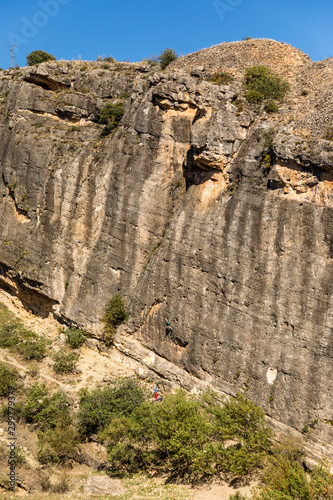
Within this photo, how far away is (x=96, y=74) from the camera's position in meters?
36.1

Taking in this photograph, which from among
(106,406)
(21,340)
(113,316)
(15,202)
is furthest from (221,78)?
(21,340)

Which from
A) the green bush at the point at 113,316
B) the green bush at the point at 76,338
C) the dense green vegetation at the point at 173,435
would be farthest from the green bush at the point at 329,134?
the green bush at the point at 76,338

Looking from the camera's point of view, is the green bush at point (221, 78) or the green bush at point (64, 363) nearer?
the green bush at point (221, 78)

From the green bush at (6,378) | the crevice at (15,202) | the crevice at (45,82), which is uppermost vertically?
the crevice at (45,82)

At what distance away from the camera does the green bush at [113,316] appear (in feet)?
85.6

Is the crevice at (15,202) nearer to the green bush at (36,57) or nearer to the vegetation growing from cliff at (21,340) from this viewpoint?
the vegetation growing from cliff at (21,340)

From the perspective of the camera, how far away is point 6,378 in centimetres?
2441

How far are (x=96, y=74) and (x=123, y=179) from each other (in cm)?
1359

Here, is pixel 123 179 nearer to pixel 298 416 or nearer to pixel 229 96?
pixel 229 96

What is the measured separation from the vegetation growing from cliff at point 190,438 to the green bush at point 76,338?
7666 mm

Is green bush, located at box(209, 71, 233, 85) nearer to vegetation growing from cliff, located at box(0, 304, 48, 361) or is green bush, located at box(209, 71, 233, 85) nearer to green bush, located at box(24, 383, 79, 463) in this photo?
vegetation growing from cliff, located at box(0, 304, 48, 361)

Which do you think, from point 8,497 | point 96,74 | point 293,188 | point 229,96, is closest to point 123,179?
point 229,96

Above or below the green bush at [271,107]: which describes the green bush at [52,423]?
below

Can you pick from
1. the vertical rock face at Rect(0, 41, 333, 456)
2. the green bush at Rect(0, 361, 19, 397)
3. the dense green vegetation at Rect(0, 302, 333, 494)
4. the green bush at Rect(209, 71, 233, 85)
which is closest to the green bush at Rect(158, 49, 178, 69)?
the vertical rock face at Rect(0, 41, 333, 456)
